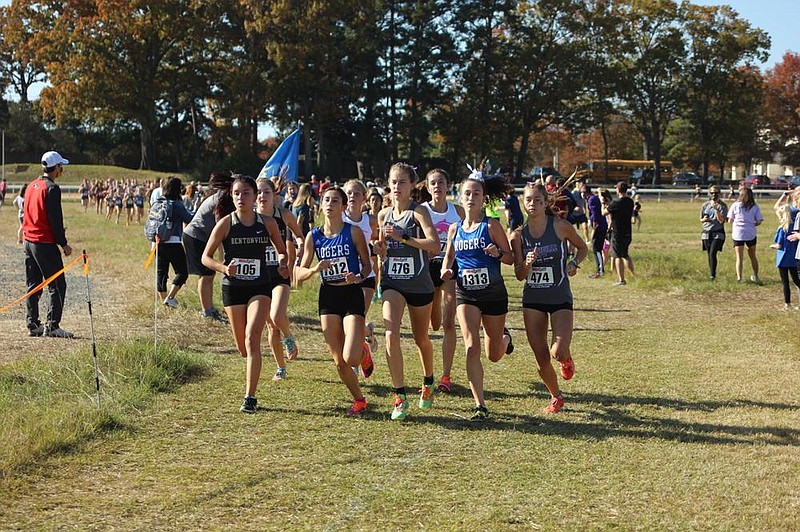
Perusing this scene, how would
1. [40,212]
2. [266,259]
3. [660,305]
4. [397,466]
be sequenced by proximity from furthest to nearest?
[660,305], [40,212], [266,259], [397,466]

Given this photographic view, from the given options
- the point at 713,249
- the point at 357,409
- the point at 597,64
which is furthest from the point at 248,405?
the point at 597,64

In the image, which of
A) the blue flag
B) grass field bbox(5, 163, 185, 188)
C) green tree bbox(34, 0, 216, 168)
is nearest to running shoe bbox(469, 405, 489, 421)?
the blue flag

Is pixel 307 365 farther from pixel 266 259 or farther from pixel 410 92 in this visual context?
pixel 410 92

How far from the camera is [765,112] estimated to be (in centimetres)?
7788

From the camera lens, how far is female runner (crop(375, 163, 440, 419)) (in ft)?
25.0

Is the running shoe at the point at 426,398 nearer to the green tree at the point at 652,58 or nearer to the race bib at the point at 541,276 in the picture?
the race bib at the point at 541,276

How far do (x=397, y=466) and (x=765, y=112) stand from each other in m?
79.0

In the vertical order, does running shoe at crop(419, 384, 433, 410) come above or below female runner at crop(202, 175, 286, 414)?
below

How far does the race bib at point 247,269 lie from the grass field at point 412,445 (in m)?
1.13

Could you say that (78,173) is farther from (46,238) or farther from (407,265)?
(407,265)

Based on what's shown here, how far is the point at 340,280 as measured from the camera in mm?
7527

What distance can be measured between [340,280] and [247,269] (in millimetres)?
877

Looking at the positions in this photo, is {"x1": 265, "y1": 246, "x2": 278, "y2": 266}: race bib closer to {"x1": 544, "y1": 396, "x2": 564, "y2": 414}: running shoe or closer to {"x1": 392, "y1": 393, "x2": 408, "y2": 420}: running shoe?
{"x1": 392, "y1": 393, "x2": 408, "y2": 420}: running shoe

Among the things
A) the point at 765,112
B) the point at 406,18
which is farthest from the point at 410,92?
the point at 765,112
